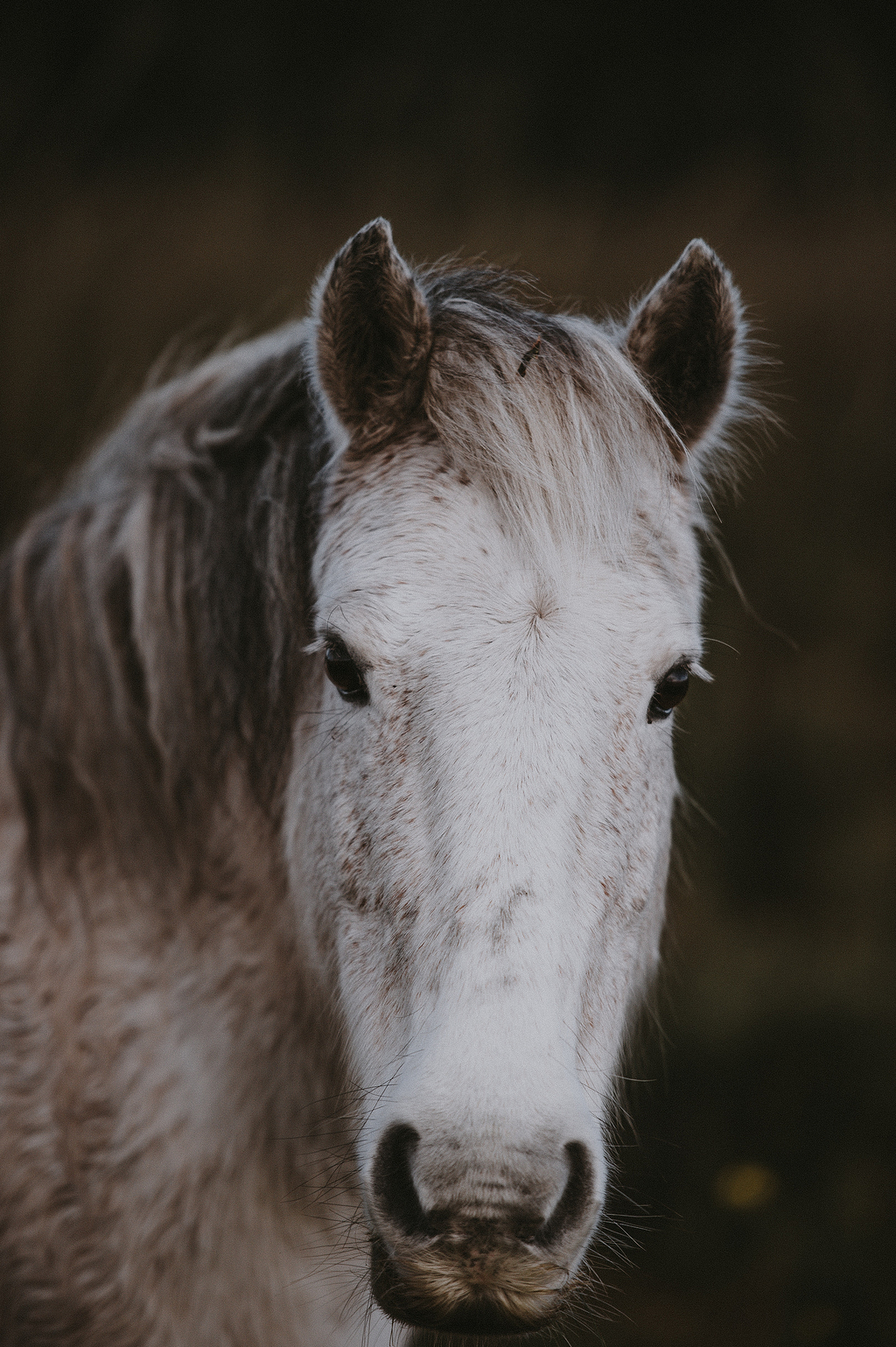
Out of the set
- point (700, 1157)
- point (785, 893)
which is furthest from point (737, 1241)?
point (785, 893)

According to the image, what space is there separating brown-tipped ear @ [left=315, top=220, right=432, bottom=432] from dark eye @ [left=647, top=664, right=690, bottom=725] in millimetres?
664

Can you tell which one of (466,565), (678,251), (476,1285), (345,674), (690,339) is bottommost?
(476,1285)

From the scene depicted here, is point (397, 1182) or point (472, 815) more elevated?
point (472, 815)

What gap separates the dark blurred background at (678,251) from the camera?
4.26 meters

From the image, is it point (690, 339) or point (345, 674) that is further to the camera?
point (690, 339)

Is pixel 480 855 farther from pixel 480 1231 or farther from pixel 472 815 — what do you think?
pixel 480 1231

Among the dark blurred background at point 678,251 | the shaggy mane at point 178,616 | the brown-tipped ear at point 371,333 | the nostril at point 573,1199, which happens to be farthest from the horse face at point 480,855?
the dark blurred background at point 678,251

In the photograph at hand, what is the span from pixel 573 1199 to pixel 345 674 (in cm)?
83

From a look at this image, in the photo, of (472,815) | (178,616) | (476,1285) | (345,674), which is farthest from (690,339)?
(476,1285)

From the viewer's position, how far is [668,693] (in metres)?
1.55

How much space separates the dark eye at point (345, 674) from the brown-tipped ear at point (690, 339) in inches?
31.0

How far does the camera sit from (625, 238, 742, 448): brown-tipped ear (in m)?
1.66

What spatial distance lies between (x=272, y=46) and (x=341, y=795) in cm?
689

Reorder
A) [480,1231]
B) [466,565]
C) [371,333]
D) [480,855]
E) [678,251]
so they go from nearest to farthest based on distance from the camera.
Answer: [480,1231], [480,855], [466,565], [371,333], [678,251]
